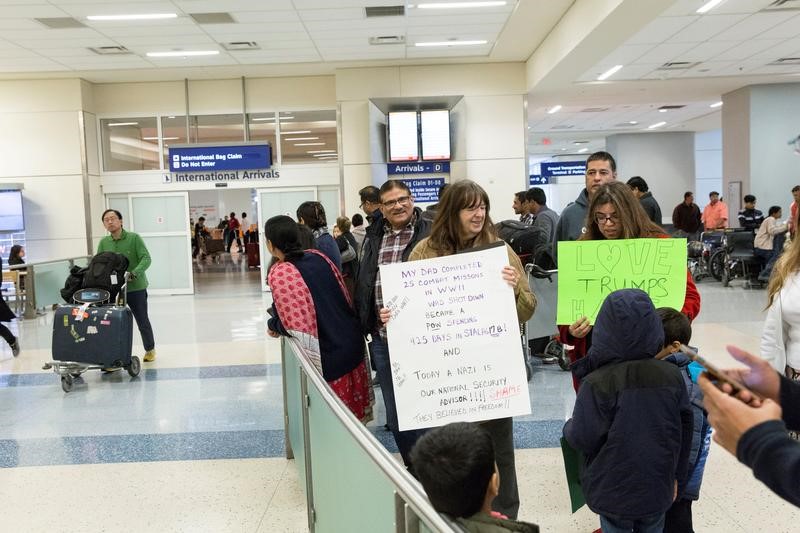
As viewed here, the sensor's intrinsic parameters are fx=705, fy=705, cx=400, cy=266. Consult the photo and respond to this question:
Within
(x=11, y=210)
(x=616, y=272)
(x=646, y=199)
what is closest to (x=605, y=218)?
(x=616, y=272)

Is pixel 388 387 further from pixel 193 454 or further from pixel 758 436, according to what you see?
pixel 758 436

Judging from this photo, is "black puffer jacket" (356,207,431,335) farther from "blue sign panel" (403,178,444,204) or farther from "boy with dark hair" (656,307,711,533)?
"blue sign panel" (403,178,444,204)

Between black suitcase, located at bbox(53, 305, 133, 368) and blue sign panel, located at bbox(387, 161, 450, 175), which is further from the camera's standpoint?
blue sign panel, located at bbox(387, 161, 450, 175)

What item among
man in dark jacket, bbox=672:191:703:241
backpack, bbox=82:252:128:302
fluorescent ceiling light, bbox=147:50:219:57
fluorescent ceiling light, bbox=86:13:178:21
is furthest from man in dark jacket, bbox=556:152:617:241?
man in dark jacket, bbox=672:191:703:241

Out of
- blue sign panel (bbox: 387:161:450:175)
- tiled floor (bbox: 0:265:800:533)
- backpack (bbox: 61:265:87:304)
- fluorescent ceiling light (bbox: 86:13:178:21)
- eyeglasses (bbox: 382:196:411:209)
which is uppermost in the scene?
fluorescent ceiling light (bbox: 86:13:178:21)

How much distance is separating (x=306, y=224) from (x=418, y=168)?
8.06 m

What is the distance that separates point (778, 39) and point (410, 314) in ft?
34.8

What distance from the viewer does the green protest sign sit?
274cm

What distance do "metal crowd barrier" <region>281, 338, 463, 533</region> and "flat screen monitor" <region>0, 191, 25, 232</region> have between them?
481 inches

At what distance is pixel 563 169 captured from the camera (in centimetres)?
2812

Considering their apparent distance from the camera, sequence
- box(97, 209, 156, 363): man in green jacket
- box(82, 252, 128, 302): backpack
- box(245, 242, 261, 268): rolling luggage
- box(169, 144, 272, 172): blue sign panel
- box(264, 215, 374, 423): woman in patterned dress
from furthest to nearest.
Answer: box(245, 242, 261, 268): rolling luggage → box(169, 144, 272, 172): blue sign panel → box(97, 209, 156, 363): man in green jacket → box(82, 252, 128, 302): backpack → box(264, 215, 374, 423): woman in patterned dress

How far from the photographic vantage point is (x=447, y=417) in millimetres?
2682

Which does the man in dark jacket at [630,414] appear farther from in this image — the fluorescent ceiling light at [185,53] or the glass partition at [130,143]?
the glass partition at [130,143]

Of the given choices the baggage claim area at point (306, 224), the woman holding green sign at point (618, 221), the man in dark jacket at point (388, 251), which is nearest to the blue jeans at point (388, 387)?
the man in dark jacket at point (388, 251)
